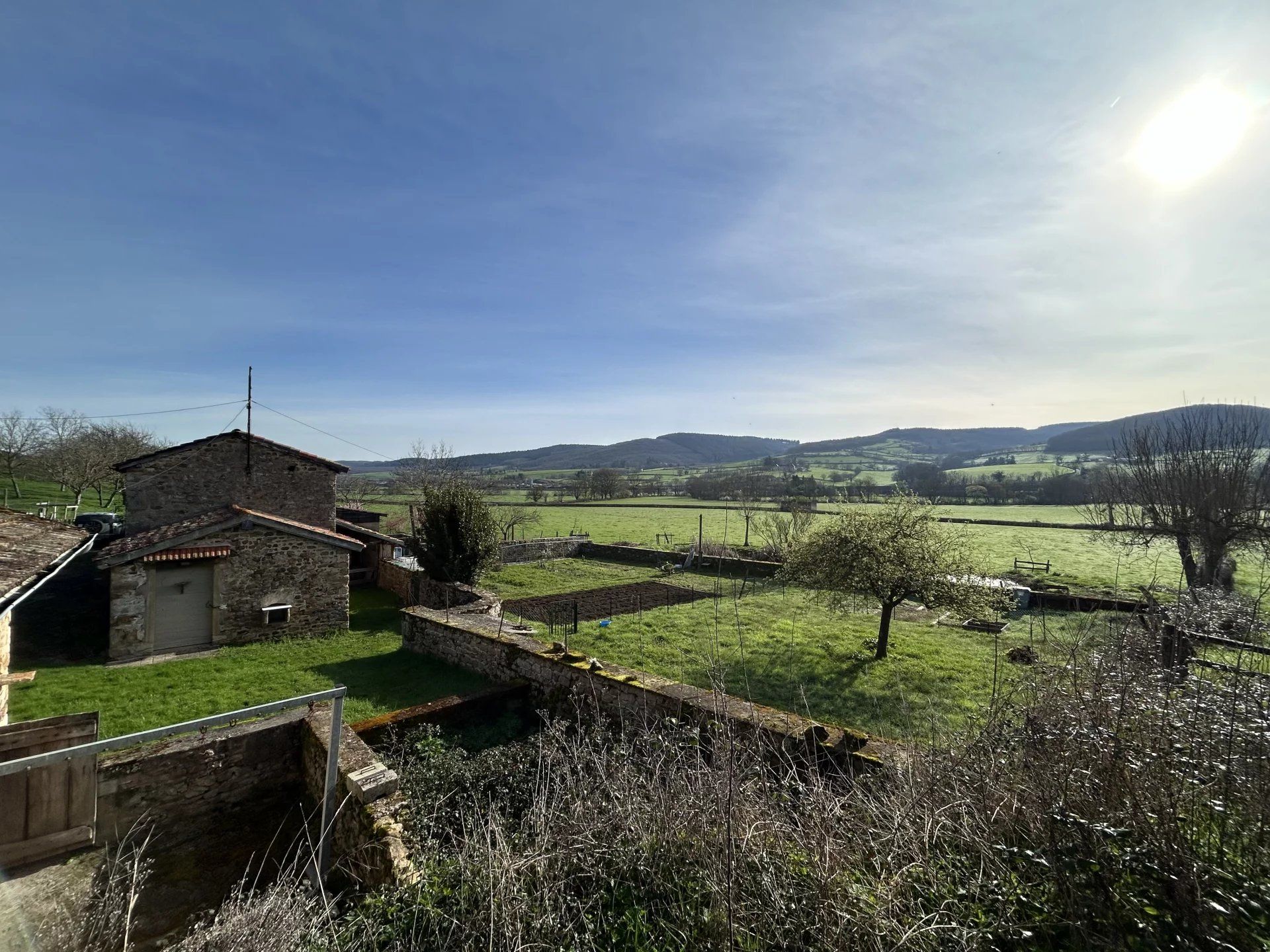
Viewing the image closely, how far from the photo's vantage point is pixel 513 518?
39938mm

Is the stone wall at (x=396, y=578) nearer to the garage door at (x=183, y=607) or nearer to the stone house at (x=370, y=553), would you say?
the stone house at (x=370, y=553)

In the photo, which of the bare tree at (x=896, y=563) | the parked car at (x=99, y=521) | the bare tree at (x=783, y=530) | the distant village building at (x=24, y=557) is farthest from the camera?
the bare tree at (x=783, y=530)

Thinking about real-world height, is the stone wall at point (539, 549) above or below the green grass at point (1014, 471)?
below

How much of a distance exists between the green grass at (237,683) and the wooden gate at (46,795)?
271 cm

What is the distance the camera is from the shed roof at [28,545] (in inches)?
267

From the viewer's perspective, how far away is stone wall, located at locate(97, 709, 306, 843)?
7.02 meters

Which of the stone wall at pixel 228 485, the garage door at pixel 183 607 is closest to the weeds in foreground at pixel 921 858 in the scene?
the garage door at pixel 183 607

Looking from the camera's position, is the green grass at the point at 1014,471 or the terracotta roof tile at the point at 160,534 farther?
the green grass at the point at 1014,471

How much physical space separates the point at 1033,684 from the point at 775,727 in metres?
2.77

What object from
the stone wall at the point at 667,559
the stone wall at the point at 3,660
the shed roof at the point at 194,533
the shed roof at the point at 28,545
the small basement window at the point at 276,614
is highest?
the shed roof at the point at 28,545

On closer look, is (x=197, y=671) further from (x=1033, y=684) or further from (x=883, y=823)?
(x=1033, y=684)

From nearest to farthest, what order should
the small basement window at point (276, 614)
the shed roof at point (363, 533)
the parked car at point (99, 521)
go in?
the small basement window at point (276, 614)
the shed roof at point (363, 533)
the parked car at point (99, 521)

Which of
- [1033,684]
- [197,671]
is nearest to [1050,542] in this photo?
[1033,684]

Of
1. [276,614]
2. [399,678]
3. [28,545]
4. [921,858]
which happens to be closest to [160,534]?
[276,614]
